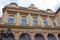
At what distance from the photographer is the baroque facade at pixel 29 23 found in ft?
54.1


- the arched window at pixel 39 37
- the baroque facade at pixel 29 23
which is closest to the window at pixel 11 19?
the baroque facade at pixel 29 23

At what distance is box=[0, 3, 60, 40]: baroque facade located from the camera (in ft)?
54.1

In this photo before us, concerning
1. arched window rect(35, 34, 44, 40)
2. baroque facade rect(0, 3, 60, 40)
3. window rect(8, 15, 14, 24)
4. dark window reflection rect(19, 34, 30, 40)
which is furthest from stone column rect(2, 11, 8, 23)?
arched window rect(35, 34, 44, 40)

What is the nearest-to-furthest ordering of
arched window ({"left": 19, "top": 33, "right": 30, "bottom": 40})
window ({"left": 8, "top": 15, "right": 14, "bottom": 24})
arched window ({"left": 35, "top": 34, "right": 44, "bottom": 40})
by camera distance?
1. arched window ({"left": 19, "top": 33, "right": 30, "bottom": 40})
2. arched window ({"left": 35, "top": 34, "right": 44, "bottom": 40})
3. window ({"left": 8, "top": 15, "right": 14, "bottom": 24})

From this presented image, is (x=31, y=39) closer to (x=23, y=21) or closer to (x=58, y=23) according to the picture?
(x=23, y=21)

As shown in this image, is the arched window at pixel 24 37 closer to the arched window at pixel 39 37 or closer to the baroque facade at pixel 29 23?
the baroque facade at pixel 29 23

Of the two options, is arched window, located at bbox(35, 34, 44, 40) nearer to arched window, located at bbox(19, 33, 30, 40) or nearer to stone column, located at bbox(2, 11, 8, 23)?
arched window, located at bbox(19, 33, 30, 40)

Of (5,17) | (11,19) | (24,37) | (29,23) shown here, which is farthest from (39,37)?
(5,17)

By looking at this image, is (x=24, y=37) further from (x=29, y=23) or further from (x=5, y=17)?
(x=5, y=17)

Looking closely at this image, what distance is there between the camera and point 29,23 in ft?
60.4

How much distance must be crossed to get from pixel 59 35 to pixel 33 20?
15.8ft

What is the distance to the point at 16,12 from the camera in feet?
63.3

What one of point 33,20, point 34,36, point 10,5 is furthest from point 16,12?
point 34,36

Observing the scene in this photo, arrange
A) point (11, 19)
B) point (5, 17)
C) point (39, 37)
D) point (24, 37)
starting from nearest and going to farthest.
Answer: point (24, 37), point (39, 37), point (5, 17), point (11, 19)
